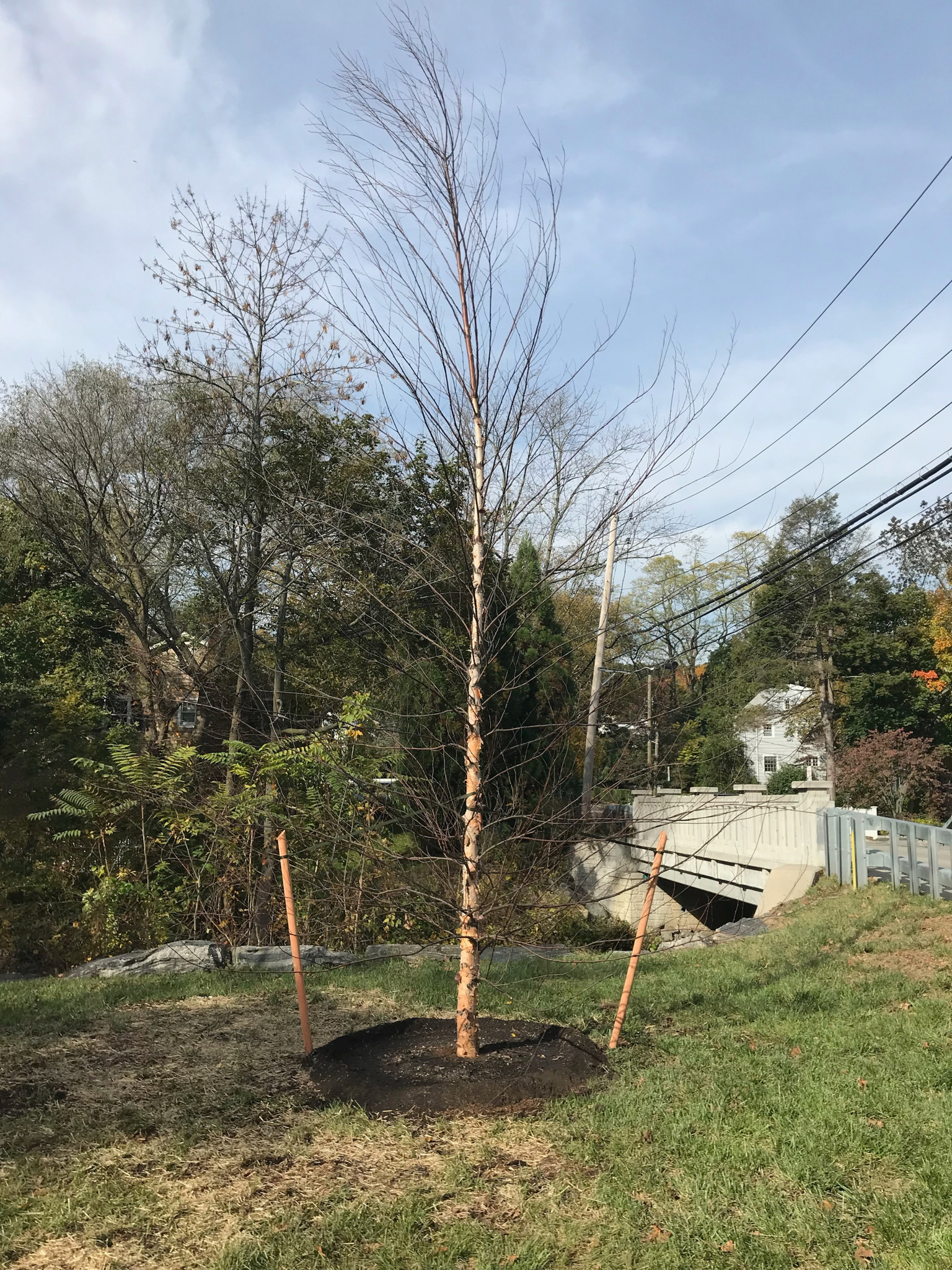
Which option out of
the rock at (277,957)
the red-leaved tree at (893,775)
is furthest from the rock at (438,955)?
the red-leaved tree at (893,775)

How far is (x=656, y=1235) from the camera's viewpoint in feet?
10.4

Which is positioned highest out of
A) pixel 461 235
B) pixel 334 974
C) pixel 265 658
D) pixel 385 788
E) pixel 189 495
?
pixel 189 495

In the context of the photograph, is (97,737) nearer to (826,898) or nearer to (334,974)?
(334,974)

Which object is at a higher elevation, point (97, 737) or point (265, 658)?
point (265, 658)

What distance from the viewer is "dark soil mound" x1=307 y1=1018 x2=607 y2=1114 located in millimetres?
4480

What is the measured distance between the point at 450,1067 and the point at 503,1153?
980mm

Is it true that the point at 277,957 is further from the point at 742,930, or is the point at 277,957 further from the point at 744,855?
the point at 744,855

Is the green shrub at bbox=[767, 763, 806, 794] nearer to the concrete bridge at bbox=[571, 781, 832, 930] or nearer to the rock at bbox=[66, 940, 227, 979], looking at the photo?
the concrete bridge at bbox=[571, 781, 832, 930]

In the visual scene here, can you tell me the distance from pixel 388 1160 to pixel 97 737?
11.3 meters

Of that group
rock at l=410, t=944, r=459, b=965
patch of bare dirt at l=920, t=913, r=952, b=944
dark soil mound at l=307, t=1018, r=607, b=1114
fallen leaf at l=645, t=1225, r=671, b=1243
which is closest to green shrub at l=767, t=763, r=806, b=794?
patch of bare dirt at l=920, t=913, r=952, b=944

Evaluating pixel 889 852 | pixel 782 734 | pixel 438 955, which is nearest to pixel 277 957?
pixel 438 955

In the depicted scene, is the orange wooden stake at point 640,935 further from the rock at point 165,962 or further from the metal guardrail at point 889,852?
the metal guardrail at point 889,852

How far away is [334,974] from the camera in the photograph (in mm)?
8102

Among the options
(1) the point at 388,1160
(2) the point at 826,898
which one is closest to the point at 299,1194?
(1) the point at 388,1160
